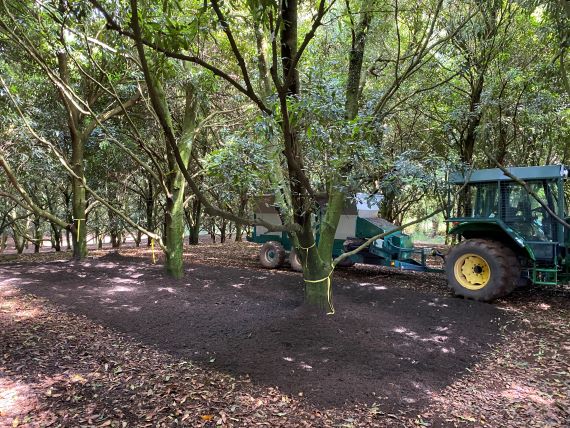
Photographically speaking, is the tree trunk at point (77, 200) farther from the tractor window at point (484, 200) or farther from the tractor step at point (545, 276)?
the tractor step at point (545, 276)

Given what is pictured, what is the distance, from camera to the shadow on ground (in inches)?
130

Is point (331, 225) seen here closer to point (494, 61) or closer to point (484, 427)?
point (484, 427)

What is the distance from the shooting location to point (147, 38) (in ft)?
9.54

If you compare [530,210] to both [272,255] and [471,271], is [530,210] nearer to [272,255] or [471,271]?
[471,271]

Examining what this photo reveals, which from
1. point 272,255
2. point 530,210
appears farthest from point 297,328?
point 272,255

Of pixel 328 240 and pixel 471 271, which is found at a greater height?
pixel 328 240

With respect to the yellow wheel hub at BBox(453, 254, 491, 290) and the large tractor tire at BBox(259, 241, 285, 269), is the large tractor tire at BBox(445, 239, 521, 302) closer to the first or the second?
the yellow wheel hub at BBox(453, 254, 491, 290)

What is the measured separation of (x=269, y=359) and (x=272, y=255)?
250 inches

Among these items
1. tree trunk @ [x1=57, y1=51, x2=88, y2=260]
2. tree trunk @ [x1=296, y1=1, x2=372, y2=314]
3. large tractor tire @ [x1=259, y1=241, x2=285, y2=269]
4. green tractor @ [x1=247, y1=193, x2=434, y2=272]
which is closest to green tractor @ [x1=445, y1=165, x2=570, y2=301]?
green tractor @ [x1=247, y1=193, x2=434, y2=272]

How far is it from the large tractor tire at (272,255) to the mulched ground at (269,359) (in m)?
3.59

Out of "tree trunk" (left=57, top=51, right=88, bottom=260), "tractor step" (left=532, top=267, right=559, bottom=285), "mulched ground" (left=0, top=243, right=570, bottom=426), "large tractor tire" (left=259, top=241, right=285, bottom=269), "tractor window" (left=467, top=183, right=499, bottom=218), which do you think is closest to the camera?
"mulched ground" (left=0, top=243, right=570, bottom=426)

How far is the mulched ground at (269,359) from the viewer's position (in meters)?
2.83

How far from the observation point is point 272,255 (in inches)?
391

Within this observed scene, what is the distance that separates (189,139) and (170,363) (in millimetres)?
4266
